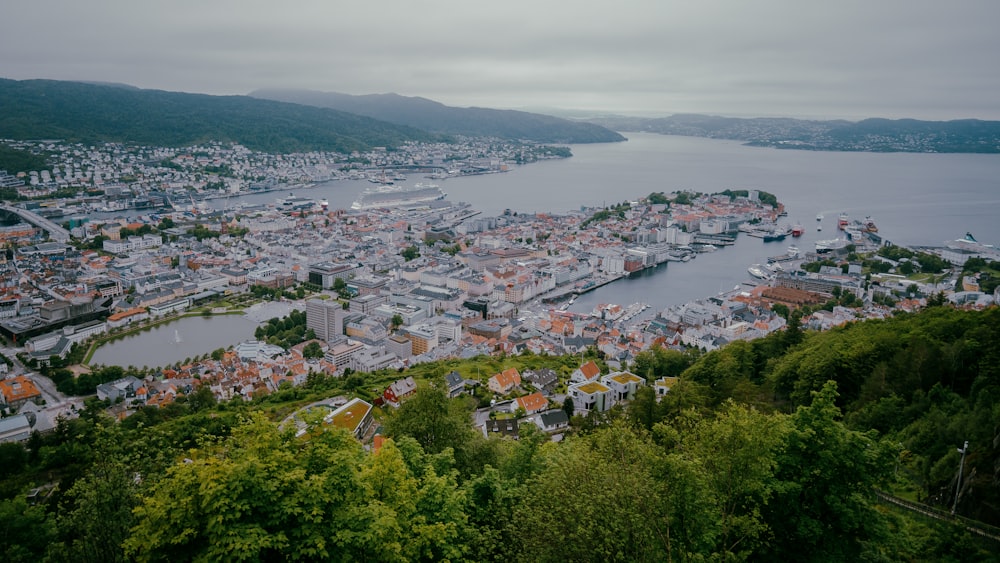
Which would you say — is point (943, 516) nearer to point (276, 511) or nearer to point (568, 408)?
point (276, 511)

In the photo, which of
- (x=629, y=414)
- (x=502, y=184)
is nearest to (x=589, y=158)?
(x=502, y=184)

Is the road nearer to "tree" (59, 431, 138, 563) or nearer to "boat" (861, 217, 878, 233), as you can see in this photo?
"tree" (59, 431, 138, 563)

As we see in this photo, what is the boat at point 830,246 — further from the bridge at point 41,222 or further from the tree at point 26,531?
the bridge at point 41,222

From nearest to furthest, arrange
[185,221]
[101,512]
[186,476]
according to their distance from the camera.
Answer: [186,476]
[101,512]
[185,221]

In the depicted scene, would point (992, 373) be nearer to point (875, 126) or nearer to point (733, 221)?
point (733, 221)

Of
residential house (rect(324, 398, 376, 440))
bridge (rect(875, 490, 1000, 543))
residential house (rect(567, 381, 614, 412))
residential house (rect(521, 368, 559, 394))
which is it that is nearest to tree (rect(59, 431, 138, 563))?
bridge (rect(875, 490, 1000, 543))

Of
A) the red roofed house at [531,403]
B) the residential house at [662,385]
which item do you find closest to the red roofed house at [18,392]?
the red roofed house at [531,403]
